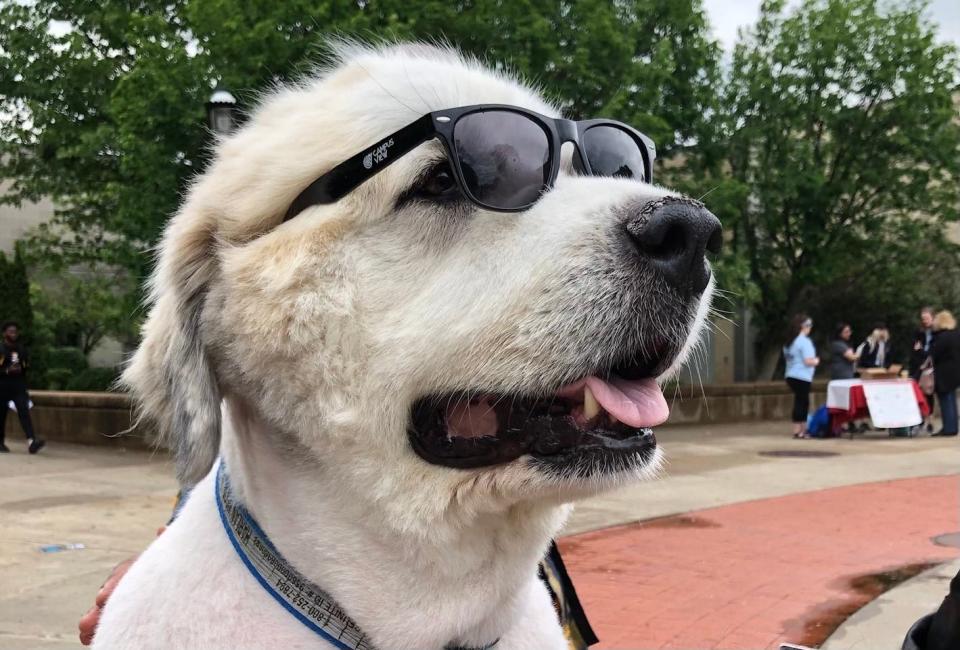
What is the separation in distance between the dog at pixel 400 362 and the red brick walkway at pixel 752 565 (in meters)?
3.16

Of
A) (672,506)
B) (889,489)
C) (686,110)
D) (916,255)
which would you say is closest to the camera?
(672,506)

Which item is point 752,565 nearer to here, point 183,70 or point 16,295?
point 183,70

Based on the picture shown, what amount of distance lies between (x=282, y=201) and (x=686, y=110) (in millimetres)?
13908

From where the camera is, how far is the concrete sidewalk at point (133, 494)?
17.5ft

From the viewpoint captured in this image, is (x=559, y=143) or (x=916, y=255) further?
(x=916, y=255)

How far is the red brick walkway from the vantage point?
481 centimetres

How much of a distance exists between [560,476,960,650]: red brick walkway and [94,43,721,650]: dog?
3156 mm

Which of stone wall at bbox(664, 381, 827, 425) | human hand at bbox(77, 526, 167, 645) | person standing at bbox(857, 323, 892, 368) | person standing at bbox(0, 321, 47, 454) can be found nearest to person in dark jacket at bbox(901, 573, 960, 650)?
human hand at bbox(77, 526, 167, 645)

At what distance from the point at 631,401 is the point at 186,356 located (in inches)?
32.8

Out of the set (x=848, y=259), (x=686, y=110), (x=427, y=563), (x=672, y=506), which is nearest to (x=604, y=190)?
(x=427, y=563)

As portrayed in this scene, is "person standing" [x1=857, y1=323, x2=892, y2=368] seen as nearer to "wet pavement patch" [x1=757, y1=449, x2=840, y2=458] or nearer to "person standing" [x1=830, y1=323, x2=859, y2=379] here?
"person standing" [x1=830, y1=323, x2=859, y2=379]

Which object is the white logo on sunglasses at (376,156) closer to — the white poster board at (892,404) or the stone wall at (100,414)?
the stone wall at (100,414)

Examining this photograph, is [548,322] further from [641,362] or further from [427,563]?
[427,563]

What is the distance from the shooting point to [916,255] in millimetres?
19016
